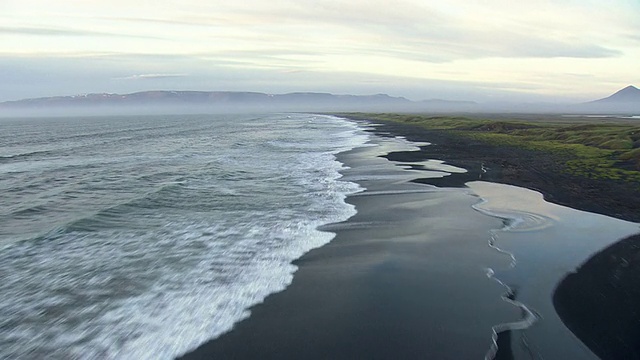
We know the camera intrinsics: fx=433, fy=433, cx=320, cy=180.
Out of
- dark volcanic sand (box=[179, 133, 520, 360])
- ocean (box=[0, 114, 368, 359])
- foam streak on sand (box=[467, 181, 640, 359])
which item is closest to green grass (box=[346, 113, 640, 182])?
foam streak on sand (box=[467, 181, 640, 359])

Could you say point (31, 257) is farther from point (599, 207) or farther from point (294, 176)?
point (599, 207)

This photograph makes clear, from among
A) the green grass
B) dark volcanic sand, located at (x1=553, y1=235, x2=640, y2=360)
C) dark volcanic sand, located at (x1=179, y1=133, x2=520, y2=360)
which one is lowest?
the green grass

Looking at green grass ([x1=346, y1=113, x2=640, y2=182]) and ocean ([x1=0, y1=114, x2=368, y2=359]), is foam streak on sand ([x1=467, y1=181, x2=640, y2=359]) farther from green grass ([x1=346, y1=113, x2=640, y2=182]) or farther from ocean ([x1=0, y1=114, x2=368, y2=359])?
green grass ([x1=346, y1=113, x2=640, y2=182])

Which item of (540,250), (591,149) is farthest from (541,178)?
(591,149)

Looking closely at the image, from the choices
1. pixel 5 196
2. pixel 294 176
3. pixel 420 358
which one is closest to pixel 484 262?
pixel 420 358

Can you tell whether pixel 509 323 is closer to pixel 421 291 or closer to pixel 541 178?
pixel 421 291

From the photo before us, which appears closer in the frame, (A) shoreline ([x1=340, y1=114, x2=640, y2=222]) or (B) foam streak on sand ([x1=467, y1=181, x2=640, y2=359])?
(B) foam streak on sand ([x1=467, y1=181, x2=640, y2=359])
